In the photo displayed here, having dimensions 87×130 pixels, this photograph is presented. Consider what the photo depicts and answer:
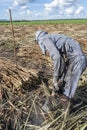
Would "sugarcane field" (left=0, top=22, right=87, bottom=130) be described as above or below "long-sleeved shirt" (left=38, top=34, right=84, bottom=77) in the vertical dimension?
below

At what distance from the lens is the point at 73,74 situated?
6.40 metres

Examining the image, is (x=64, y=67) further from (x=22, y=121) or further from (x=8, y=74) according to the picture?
(x=8, y=74)

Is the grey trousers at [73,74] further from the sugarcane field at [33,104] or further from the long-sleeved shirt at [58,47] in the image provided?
the sugarcane field at [33,104]

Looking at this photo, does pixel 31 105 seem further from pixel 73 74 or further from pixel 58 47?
pixel 58 47

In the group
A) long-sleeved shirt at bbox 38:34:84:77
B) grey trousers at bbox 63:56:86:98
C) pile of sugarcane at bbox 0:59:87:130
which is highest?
long-sleeved shirt at bbox 38:34:84:77

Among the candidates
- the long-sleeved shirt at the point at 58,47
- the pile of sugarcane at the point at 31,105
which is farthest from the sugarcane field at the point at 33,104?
the long-sleeved shirt at the point at 58,47

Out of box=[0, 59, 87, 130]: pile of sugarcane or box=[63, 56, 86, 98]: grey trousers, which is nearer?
box=[0, 59, 87, 130]: pile of sugarcane

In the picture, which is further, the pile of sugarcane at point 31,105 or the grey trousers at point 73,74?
the grey trousers at point 73,74

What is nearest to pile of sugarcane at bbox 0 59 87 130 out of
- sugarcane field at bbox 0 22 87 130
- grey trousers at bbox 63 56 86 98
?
sugarcane field at bbox 0 22 87 130

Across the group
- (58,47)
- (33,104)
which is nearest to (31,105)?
(33,104)

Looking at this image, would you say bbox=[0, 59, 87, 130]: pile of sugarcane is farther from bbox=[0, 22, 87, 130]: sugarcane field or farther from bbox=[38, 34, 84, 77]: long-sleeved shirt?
bbox=[38, 34, 84, 77]: long-sleeved shirt

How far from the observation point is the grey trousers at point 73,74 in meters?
6.34

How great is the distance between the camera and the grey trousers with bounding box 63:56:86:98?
634 centimetres

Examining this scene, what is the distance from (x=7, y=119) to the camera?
6.34 meters
